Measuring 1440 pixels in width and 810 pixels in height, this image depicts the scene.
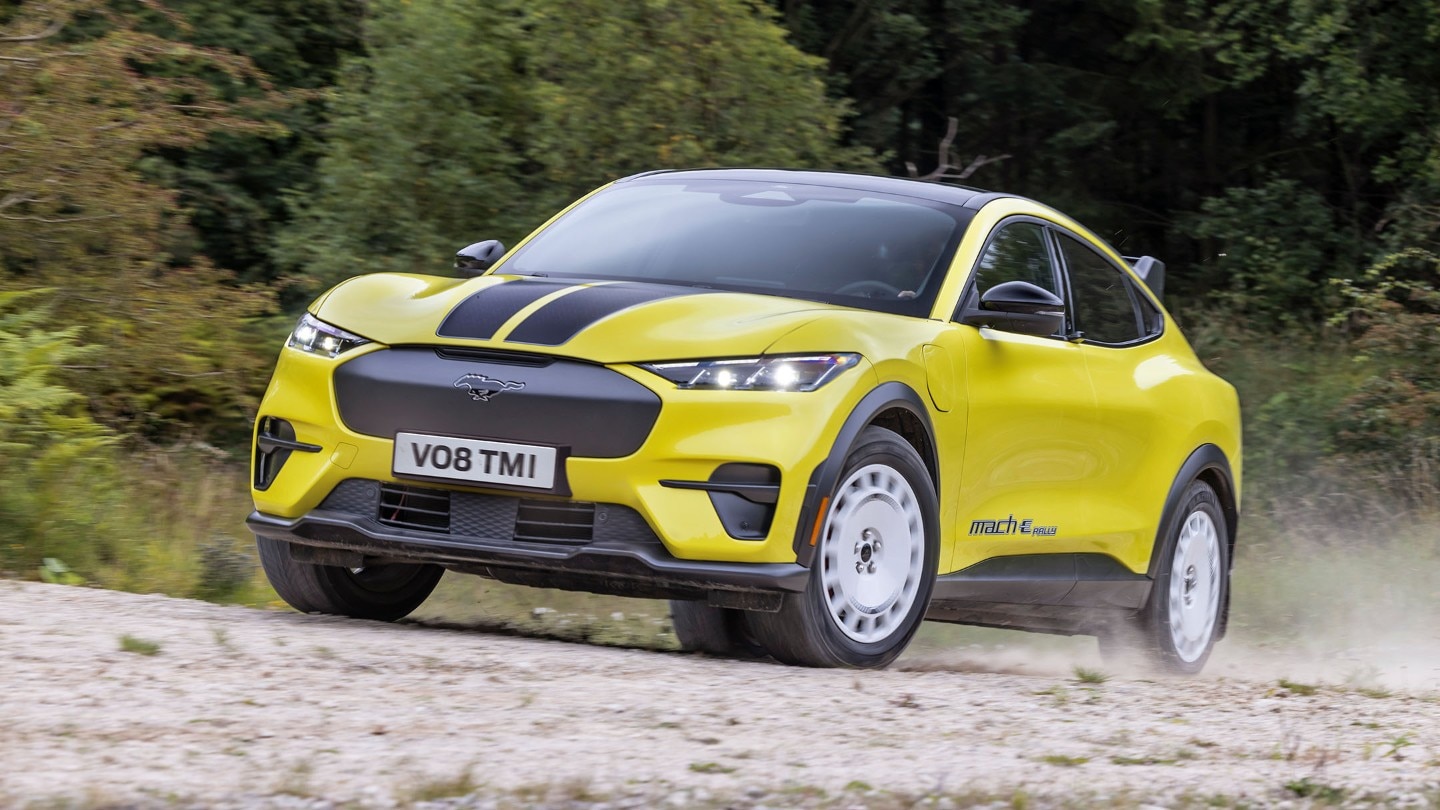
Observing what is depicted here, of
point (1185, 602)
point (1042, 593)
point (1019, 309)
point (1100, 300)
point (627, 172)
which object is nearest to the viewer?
point (1019, 309)

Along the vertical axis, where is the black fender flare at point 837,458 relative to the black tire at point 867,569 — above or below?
above

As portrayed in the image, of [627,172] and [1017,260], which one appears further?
[627,172]

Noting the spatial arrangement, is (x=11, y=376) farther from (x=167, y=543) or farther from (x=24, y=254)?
(x=24, y=254)

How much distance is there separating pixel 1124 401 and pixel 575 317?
98.7 inches

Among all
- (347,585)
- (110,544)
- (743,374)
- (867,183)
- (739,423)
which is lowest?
(110,544)

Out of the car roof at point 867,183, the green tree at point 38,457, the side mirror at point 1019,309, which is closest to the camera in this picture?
the side mirror at point 1019,309

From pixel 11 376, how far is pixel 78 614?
11.5 feet

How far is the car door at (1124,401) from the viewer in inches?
284

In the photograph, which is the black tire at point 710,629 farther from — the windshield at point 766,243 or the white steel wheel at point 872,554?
the windshield at point 766,243

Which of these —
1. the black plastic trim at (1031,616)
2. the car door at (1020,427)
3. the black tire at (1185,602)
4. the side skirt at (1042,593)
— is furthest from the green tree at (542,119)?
the car door at (1020,427)

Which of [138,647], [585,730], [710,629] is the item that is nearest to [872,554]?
[710,629]

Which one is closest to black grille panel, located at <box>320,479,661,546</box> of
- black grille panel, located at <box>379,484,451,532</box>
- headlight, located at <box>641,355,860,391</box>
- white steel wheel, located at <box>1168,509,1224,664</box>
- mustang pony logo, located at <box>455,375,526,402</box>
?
black grille panel, located at <box>379,484,451,532</box>

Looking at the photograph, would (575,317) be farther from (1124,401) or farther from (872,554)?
(1124,401)

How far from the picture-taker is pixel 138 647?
5.05 metres
